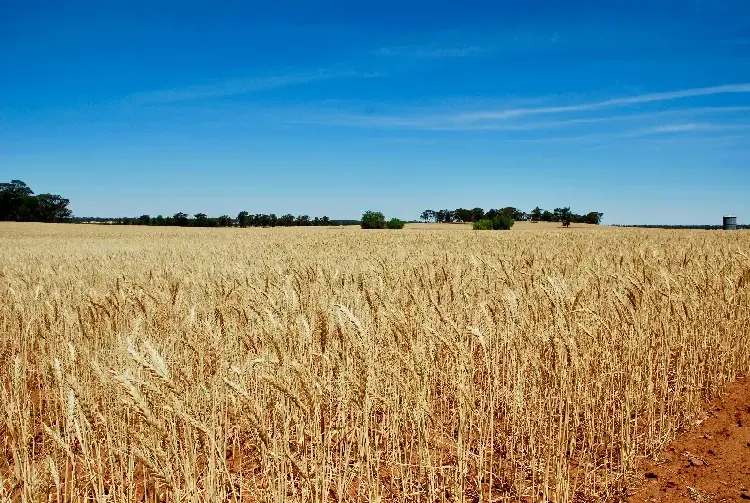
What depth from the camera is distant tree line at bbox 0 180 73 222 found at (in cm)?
7938

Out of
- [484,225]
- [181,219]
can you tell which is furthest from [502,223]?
[181,219]

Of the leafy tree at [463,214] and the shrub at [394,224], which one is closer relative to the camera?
the shrub at [394,224]

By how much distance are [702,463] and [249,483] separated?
9.27 feet

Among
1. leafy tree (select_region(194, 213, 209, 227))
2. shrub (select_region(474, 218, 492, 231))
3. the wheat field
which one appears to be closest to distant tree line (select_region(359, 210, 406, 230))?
shrub (select_region(474, 218, 492, 231))

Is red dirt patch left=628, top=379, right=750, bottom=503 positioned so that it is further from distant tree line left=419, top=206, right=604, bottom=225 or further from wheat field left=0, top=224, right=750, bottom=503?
distant tree line left=419, top=206, right=604, bottom=225

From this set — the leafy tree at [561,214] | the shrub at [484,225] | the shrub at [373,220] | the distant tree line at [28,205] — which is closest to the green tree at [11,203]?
the distant tree line at [28,205]

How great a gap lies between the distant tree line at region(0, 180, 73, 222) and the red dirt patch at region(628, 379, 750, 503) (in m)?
96.3

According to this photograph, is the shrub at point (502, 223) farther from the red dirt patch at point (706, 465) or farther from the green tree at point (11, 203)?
the green tree at point (11, 203)

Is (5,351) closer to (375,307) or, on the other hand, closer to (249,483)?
(249,483)

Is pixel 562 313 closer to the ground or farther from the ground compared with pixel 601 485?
farther from the ground

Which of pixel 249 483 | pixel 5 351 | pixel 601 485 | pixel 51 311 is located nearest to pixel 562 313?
pixel 601 485

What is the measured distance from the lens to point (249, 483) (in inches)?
112

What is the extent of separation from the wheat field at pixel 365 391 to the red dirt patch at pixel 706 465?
11 cm

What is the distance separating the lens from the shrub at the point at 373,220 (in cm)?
6331
